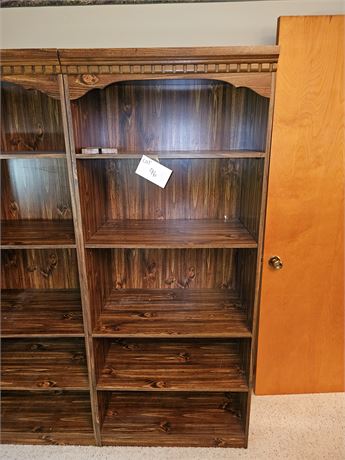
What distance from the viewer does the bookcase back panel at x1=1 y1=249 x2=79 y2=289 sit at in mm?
1574

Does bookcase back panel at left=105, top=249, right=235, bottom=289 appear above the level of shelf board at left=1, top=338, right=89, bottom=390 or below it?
above

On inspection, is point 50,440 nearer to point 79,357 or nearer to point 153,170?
point 79,357

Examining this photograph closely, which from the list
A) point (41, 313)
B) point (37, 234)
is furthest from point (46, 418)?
point (37, 234)

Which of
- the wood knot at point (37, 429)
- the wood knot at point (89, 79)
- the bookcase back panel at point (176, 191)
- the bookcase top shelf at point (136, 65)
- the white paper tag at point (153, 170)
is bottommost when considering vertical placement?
the wood knot at point (37, 429)

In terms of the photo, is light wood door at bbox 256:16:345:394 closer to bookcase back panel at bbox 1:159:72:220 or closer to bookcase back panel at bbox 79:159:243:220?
bookcase back panel at bbox 79:159:243:220

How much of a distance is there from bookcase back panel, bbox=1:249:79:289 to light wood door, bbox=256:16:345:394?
1082 mm

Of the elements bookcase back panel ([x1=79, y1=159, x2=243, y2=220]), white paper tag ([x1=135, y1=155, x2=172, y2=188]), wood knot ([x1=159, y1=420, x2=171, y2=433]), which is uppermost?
white paper tag ([x1=135, y1=155, x2=172, y2=188])

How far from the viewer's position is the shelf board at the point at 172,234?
1.22 m

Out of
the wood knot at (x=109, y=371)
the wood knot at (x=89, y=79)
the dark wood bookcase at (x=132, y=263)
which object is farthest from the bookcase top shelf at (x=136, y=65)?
the wood knot at (x=109, y=371)

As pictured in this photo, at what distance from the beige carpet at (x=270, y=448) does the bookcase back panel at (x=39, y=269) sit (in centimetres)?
84

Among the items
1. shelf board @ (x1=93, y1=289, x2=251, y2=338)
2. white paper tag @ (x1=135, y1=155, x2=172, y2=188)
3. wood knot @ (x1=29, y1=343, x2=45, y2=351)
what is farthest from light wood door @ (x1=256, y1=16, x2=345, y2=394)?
wood knot @ (x1=29, y1=343, x2=45, y2=351)

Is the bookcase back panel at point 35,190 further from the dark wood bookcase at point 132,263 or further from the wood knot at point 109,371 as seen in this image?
the wood knot at point 109,371

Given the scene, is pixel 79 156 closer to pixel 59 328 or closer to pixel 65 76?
pixel 65 76

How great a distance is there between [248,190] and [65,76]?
2.94 ft
